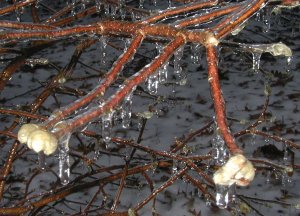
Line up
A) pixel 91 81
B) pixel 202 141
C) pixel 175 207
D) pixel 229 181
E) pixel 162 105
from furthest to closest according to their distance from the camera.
Answer: pixel 91 81, pixel 162 105, pixel 202 141, pixel 175 207, pixel 229 181

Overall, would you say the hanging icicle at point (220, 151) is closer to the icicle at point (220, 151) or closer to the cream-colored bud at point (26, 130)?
the icicle at point (220, 151)

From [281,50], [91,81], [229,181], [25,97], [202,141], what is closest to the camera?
[229,181]

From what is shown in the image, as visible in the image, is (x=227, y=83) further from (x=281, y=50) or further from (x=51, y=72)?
(x=281, y=50)

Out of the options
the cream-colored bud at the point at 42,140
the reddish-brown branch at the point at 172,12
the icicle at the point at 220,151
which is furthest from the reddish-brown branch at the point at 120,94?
the icicle at the point at 220,151

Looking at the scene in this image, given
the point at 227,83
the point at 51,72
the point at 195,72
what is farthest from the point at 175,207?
the point at 51,72

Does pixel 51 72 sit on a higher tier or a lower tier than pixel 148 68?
lower

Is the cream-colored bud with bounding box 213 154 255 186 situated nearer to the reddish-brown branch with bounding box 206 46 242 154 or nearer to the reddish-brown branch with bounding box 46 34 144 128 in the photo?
the reddish-brown branch with bounding box 206 46 242 154

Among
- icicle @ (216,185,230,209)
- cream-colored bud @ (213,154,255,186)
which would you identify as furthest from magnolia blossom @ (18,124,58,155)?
icicle @ (216,185,230,209)
